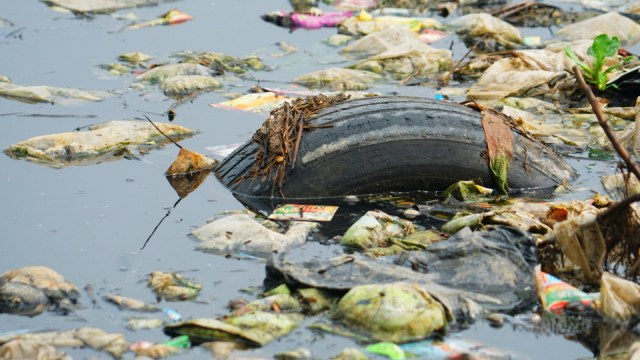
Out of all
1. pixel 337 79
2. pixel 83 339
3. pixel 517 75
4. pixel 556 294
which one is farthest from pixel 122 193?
pixel 517 75

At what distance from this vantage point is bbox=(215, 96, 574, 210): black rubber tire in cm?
454

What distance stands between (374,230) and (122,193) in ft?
4.51

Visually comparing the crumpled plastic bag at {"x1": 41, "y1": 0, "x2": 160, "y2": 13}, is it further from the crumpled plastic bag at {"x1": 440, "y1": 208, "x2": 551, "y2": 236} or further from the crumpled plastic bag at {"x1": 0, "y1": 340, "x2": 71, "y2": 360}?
the crumpled plastic bag at {"x1": 0, "y1": 340, "x2": 71, "y2": 360}

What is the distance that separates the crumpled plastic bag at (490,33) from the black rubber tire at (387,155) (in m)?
3.52

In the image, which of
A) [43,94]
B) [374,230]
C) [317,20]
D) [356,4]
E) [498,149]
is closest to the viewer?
[374,230]

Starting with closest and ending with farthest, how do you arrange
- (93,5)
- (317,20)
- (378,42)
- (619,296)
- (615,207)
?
(619,296), (615,207), (378,42), (317,20), (93,5)

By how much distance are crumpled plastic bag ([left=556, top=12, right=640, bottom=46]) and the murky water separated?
2.17 meters

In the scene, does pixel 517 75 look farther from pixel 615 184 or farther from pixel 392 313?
pixel 392 313

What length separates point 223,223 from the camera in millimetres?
4098

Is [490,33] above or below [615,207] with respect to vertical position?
below

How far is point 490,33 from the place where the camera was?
858 cm

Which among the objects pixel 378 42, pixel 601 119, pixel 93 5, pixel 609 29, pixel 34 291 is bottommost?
pixel 93 5

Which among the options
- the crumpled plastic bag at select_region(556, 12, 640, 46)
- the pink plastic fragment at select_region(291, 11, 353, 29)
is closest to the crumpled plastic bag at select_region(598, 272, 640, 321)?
the crumpled plastic bag at select_region(556, 12, 640, 46)

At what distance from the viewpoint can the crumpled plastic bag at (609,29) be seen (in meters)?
8.30
